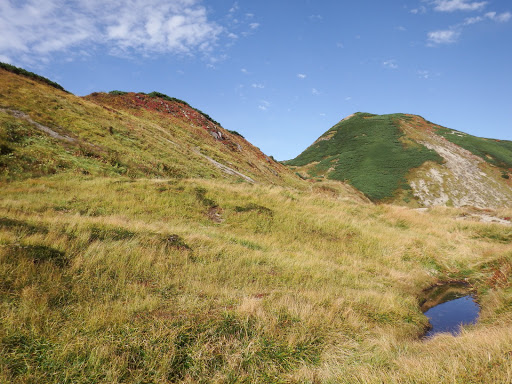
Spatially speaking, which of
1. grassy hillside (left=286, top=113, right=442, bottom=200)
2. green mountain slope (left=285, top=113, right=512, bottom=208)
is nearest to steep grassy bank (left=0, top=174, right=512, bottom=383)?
grassy hillside (left=286, top=113, right=442, bottom=200)

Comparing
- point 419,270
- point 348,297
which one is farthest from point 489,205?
point 348,297

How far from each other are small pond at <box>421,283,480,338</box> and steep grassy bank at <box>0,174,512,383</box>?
402mm

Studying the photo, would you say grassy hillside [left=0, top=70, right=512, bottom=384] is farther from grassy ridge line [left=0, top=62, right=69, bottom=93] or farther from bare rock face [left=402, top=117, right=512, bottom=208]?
bare rock face [left=402, top=117, right=512, bottom=208]

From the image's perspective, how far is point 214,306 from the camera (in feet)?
16.3

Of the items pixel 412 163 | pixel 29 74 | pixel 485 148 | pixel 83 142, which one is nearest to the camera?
pixel 83 142

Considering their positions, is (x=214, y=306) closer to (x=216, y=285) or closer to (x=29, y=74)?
(x=216, y=285)

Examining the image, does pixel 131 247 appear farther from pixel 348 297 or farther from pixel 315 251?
pixel 315 251

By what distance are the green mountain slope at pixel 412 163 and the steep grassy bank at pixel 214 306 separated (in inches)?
1945

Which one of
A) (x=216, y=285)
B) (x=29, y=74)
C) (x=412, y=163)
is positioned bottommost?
(x=216, y=285)

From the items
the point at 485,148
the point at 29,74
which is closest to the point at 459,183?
the point at 485,148

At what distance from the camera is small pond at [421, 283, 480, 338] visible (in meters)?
7.25

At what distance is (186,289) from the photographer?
18.3 ft

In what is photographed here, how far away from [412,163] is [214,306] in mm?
70869

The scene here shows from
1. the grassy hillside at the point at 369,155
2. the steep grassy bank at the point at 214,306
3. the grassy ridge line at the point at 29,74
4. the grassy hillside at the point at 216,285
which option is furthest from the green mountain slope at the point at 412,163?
the grassy ridge line at the point at 29,74
